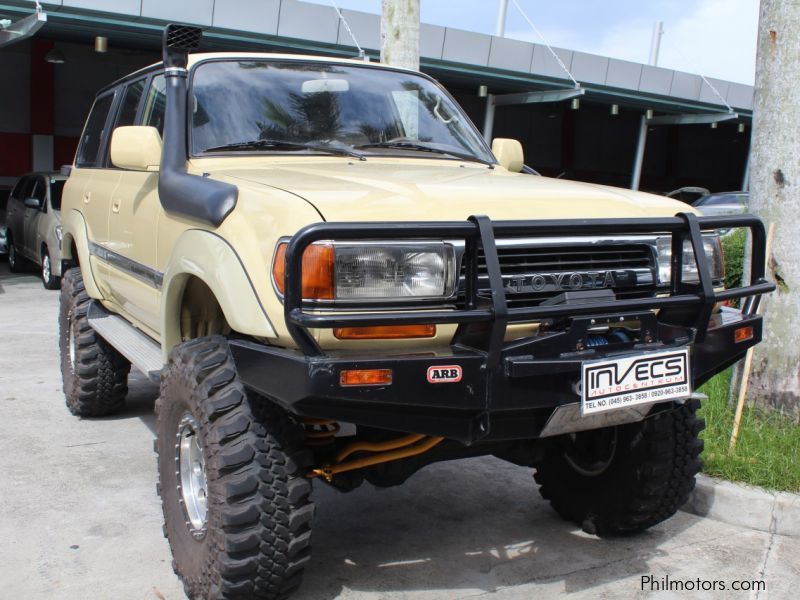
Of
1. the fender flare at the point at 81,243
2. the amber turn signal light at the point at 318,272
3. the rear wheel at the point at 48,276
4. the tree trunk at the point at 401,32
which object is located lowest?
the rear wheel at the point at 48,276

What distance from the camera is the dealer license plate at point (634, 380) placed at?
271cm

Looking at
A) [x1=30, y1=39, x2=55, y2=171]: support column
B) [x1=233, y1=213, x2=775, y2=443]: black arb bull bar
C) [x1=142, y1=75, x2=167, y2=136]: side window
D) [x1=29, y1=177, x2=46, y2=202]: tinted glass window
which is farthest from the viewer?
[x1=30, y1=39, x2=55, y2=171]: support column

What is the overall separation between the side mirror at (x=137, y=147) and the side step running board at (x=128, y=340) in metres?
0.88

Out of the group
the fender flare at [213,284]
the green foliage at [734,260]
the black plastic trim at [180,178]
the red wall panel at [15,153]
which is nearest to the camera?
the fender flare at [213,284]

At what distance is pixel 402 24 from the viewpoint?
7441 mm

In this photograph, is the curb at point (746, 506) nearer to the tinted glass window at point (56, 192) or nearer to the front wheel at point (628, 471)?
the front wheel at point (628, 471)

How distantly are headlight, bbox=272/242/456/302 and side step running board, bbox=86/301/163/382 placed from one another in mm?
1243

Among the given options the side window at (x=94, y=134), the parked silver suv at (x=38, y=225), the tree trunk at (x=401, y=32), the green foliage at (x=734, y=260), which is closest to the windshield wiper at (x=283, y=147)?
the side window at (x=94, y=134)

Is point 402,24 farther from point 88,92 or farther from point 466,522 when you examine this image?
point 88,92

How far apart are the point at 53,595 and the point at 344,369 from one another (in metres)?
1.62

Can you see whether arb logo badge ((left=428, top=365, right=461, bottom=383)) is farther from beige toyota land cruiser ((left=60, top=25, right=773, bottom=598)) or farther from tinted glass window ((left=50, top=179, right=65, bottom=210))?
tinted glass window ((left=50, top=179, right=65, bottom=210))

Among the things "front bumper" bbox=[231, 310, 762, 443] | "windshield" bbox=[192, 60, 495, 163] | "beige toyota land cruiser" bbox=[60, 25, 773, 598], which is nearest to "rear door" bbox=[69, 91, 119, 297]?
"beige toyota land cruiser" bbox=[60, 25, 773, 598]

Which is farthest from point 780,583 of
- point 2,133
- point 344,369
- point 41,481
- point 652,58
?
point 652,58

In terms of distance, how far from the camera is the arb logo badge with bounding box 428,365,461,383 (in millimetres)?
2520
